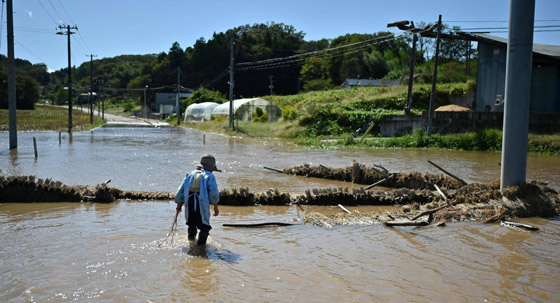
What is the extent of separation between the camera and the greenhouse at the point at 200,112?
211ft

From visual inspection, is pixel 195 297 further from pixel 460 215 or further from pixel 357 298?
pixel 460 215

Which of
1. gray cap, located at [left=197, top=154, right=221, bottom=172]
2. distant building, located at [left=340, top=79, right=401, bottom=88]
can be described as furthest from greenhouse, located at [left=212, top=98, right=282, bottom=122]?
gray cap, located at [left=197, top=154, right=221, bottom=172]

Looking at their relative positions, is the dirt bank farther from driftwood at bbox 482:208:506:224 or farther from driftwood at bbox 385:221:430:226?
driftwood at bbox 385:221:430:226

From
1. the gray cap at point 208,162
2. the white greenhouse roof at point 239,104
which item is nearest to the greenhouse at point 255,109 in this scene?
the white greenhouse roof at point 239,104

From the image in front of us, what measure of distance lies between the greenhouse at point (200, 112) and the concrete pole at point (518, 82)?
5544cm

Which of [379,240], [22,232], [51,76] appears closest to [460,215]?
[379,240]

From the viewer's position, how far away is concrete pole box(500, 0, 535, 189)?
9.49 m

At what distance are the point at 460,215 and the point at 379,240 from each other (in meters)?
2.38

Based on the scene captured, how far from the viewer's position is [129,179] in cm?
1495

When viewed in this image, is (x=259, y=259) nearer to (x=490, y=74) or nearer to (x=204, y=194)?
(x=204, y=194)

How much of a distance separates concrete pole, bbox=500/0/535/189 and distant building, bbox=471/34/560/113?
66.7 ft

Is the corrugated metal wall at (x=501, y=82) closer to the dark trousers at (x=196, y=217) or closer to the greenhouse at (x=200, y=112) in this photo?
the dark trousers at (x=196, y=217)

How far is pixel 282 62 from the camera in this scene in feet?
275

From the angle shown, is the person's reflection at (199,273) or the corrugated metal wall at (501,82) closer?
the person's reflection at (199,273)
